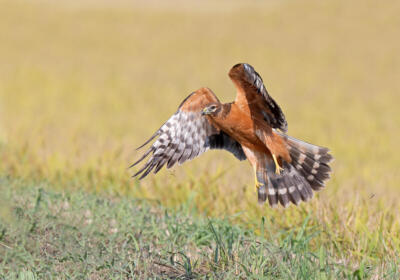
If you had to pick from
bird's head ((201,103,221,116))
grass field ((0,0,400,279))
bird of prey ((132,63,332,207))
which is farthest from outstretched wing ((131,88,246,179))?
grass field ((0,0,400,279))

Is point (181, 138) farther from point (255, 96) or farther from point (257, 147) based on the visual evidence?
point (255, 96)

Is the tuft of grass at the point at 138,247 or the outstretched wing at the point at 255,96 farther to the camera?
the tuft of grass at the point at 138,247

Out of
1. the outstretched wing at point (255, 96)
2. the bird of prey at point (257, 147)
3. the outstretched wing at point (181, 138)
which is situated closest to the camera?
the outstretched wing at point (255, 96)

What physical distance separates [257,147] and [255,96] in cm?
46

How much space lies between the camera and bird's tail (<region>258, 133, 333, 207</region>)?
4945mm

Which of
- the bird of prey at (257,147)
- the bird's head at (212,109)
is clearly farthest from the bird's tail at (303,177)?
the bird's head at (212,109)

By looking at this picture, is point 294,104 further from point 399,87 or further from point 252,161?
point 252,161

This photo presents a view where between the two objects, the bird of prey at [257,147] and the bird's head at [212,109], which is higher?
the bird's head at [212,109]

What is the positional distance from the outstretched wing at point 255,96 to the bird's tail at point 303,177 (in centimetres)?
40

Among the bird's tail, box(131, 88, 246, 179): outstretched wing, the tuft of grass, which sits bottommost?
the tuft of grass

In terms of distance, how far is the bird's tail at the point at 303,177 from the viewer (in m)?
4.95

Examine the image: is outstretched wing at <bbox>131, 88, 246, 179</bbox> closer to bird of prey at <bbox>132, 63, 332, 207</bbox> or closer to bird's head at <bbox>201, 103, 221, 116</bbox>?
bird of prey at <bbox>132, 63, 332, 207</bbox>

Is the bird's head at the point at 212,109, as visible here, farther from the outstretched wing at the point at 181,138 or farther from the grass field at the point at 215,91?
the grass field at the point at 215,91

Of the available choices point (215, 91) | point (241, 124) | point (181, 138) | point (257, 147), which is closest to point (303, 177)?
point (257, 147)
